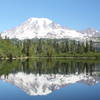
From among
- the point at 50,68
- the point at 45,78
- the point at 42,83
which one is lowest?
the point at 50,68

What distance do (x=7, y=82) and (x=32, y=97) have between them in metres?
15.0

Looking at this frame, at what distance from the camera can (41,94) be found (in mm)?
32375

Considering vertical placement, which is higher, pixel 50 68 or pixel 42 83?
pixel 42 83

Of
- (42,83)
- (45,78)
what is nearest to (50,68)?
(45,78)

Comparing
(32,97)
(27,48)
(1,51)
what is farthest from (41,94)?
(27,48)

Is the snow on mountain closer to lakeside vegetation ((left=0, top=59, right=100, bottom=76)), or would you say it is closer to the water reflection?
the water reflection

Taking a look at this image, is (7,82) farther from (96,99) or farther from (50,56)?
(50,56)

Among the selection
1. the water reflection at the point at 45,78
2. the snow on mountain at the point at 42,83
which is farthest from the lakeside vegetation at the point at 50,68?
the snow on mountain at the point at 42,83

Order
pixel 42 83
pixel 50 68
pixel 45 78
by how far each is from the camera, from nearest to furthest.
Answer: pixel 42 83, pixel 45 78, pixel 50 68

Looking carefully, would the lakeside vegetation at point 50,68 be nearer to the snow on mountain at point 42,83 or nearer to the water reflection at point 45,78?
the water reflection at point 45,78

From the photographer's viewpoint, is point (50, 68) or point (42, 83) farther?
point (50, 68)

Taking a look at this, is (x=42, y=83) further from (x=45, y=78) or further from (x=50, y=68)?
(x=50, y=68)

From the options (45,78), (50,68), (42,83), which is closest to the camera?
(42,83)

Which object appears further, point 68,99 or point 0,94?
point 0,94
